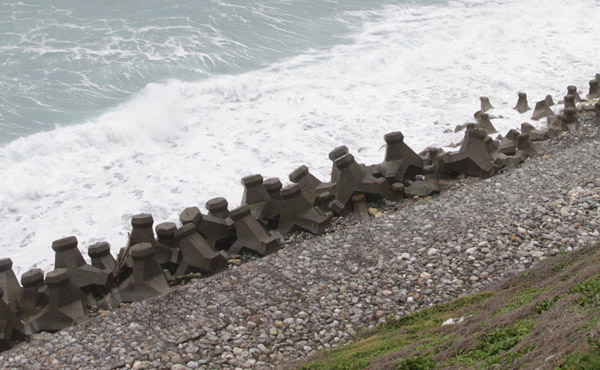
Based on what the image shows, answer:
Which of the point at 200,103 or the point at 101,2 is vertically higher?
the point at 101,2

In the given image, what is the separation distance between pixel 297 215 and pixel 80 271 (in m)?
2.59

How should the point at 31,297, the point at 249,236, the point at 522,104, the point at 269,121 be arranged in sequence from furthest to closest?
the point at 269,121 → the point at 522,104 → the point at 249,236 → the point at 31,297

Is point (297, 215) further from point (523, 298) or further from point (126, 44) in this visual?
point (126, 44)

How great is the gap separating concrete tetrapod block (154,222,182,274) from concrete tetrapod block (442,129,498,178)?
13.0 ft

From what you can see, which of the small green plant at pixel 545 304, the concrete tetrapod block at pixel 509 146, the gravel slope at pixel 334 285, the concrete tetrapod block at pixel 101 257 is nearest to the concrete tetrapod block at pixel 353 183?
the gravel slope at pixel 334 285

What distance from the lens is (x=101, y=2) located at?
2236cm

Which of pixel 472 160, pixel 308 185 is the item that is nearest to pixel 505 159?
pixel 472 160

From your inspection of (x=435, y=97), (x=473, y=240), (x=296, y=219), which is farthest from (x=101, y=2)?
(x=473, y=240)

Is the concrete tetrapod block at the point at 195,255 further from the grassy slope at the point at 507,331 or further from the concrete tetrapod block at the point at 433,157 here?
the concrete tetrapod block at the point at 433,157

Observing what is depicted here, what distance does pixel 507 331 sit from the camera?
4.14 m

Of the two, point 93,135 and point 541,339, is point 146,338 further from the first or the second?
point 93,135

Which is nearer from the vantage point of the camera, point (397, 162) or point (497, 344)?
point (497, 344)

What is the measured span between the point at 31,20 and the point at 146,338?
666 inches

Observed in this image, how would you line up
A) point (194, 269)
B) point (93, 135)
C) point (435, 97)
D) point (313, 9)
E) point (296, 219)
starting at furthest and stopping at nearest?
point (313, 9) → point (435, 97) → point (93, 135) → point (296, 219) → point (194, 269)
